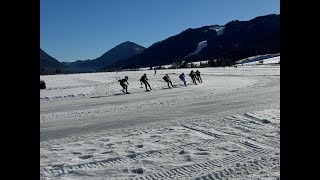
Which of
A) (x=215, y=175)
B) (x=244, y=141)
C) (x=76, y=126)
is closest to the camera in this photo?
(x=215, y=175)

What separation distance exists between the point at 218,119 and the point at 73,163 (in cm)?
646

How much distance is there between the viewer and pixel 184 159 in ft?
24.3

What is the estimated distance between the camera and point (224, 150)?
806cm

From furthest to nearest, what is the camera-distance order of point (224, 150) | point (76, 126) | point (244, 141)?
1. point (76, 126)
2. point (244, 141)
3. point (224, 150)
